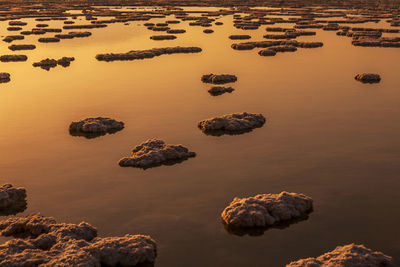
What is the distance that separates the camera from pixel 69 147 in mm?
26312

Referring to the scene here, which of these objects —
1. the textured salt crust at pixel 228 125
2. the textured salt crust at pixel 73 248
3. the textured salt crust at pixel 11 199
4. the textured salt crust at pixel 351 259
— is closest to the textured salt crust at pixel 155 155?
the textured salt crust at pixel 228 125

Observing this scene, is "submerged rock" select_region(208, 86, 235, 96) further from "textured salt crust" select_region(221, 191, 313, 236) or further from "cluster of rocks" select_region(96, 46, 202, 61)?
"textured salt crust" select_region(221, 191, 313, 236)

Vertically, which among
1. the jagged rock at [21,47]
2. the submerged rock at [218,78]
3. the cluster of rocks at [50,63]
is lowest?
the submerged rock at [218,78]

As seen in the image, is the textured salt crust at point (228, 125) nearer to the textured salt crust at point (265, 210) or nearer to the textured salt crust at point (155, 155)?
the textured salt crust at point (155, 155)

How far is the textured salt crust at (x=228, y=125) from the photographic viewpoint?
93.3 ft

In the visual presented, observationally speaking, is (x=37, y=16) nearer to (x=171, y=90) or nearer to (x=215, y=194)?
(x=171, y=90)

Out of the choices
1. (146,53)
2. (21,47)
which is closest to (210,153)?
(146,53)

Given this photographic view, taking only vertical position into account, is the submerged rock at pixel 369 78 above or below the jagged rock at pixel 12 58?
below

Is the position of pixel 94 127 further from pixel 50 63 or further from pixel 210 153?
pixel 50 63

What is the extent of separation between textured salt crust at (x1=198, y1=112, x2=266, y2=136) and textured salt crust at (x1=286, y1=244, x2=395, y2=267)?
13.7 m

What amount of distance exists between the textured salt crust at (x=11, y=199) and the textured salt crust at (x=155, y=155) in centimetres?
500

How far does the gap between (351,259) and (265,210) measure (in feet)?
13.2

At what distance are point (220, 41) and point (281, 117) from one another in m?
34.8

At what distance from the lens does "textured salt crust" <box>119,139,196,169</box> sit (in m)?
23.6
